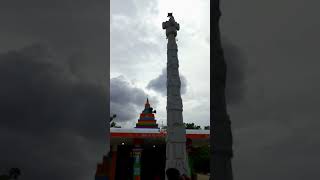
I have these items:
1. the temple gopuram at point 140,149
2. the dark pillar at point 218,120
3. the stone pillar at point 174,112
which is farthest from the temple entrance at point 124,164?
the dark pillar at point 218,120

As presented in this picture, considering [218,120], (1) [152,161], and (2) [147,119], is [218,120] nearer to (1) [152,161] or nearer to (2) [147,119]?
(2) [147,119]

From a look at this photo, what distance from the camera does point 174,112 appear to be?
1534 cm

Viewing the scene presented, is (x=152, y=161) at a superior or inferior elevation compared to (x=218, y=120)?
inferior

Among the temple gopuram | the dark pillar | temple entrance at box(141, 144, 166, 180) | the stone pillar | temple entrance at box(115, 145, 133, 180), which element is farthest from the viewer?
temple entrance at box(141, 144, 166, 180)

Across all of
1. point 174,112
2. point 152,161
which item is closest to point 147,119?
point 152,161

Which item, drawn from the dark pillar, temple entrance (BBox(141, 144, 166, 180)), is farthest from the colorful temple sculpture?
the dark pillar

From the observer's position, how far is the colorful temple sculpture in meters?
27.2

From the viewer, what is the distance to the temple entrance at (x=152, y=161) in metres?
28.0

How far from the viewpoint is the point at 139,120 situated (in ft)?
90.5

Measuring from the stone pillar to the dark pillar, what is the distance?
40.0 ft

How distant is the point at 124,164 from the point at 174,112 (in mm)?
13817

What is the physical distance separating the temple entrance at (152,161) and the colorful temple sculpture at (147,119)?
6.27 feet

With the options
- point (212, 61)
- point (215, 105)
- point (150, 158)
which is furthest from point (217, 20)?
point (150, 158)

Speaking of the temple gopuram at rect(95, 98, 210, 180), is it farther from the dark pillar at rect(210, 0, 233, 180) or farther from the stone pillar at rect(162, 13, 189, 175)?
the dark pillar at rect(210, 0, 233, 180)
